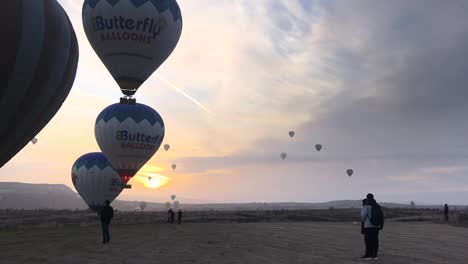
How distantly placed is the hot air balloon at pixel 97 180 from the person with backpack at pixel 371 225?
30.4 m

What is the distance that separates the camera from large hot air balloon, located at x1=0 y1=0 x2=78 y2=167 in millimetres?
13211

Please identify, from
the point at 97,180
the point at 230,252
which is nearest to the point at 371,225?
the point at 230,252

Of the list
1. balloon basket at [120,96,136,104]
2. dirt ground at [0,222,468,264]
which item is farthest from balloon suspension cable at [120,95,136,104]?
dirt ground at [0,222,468,264]

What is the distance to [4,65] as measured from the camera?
42.7ft

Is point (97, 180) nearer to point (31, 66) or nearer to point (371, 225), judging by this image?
point (31, 66)

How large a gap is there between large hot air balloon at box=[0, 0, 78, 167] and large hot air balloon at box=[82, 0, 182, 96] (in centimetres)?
1801

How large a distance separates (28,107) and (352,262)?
38.3 ft

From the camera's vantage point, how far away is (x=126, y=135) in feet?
122

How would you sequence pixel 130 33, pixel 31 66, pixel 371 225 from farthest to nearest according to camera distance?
pixel 130 33
pixel 371 225
pixel 31 66

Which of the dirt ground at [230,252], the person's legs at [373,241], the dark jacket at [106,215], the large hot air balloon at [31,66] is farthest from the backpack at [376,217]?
the dark jacket at [106,215]

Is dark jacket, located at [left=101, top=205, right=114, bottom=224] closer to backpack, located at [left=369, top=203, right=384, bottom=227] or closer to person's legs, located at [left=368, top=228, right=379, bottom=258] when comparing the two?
person's legs, located at [left=368, top=228, right=379, bottom=258]

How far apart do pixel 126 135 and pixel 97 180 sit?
8.37m

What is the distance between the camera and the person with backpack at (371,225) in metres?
15.9

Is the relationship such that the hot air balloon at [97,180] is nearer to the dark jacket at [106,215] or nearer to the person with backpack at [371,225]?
the dark jacket at [106,215]
